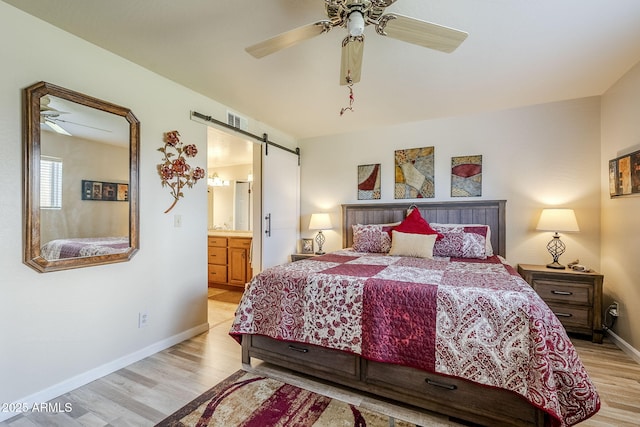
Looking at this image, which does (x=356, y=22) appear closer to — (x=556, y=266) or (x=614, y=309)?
(x=556, y=266)

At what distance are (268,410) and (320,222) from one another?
103 inches

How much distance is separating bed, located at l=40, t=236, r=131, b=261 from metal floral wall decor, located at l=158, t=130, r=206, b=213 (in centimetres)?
49

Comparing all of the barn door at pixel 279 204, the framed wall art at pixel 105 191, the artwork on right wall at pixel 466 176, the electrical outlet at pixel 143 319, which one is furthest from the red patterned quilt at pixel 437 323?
the barn door at pixel 279 204

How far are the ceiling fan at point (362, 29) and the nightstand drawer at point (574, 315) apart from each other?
8.92ft

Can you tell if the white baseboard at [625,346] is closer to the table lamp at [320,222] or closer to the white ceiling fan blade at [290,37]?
the table lamp at [320,222]

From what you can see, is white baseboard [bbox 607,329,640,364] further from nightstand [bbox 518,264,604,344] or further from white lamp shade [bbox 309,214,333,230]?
white lamp shade [bbox 309,214,333,230]

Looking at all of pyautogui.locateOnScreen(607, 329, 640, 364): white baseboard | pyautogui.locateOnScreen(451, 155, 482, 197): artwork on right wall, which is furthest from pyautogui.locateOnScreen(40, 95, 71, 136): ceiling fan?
pyautogui.locateOnScreen(607, 329, 640, 364): white baseboard

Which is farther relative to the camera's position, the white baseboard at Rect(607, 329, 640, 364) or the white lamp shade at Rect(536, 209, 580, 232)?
the white lamp shade at Rect(536, 209, 580, 232)

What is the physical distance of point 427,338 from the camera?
1.64 m

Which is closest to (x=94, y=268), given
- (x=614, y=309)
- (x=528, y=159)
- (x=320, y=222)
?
(x=320, y=222)

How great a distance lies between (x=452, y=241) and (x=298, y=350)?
199 cm

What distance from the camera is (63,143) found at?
1.99 meters

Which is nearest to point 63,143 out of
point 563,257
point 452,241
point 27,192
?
point 27,192

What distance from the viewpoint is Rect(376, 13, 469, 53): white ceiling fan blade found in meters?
1.46
